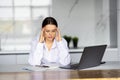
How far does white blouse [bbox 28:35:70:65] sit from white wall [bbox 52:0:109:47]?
4.57 ft

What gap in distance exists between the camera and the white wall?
4512mm

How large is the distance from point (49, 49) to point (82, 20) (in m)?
1.59

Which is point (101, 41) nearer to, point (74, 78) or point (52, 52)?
point (52, 52)

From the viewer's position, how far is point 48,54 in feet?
9.93

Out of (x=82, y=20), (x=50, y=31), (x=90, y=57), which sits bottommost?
(x=90, y=57)

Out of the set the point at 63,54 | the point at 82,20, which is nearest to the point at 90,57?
the point at 63,54

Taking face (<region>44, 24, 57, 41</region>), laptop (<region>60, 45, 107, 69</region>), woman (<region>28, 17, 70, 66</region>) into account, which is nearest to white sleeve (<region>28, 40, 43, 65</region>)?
woman (<region>28, 17, 70, 66</region>)

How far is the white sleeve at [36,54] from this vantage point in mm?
2925

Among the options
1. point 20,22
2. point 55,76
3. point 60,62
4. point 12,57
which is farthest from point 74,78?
point 20,22

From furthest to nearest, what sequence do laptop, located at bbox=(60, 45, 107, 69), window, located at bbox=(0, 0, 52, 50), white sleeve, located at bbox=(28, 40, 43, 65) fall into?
window, located at bbox=(0, 0, 52, 50) < white sleeve, located at bbox=(28, 40, 43, 65) < laptop, located at bbox=(60, 45, 107, 69)

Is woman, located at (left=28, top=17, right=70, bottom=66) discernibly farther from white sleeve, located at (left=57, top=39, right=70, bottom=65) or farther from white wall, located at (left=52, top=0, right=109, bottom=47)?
white wall, located at (left=52, top=0, right=109, bottom=47)

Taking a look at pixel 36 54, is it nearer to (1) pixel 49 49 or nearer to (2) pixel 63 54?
(1) pixel 49 49

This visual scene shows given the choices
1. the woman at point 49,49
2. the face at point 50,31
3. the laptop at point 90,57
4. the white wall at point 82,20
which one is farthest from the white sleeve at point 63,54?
the white wall at point 82,20

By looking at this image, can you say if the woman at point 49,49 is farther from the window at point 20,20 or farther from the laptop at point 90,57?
the window at point 20,20
